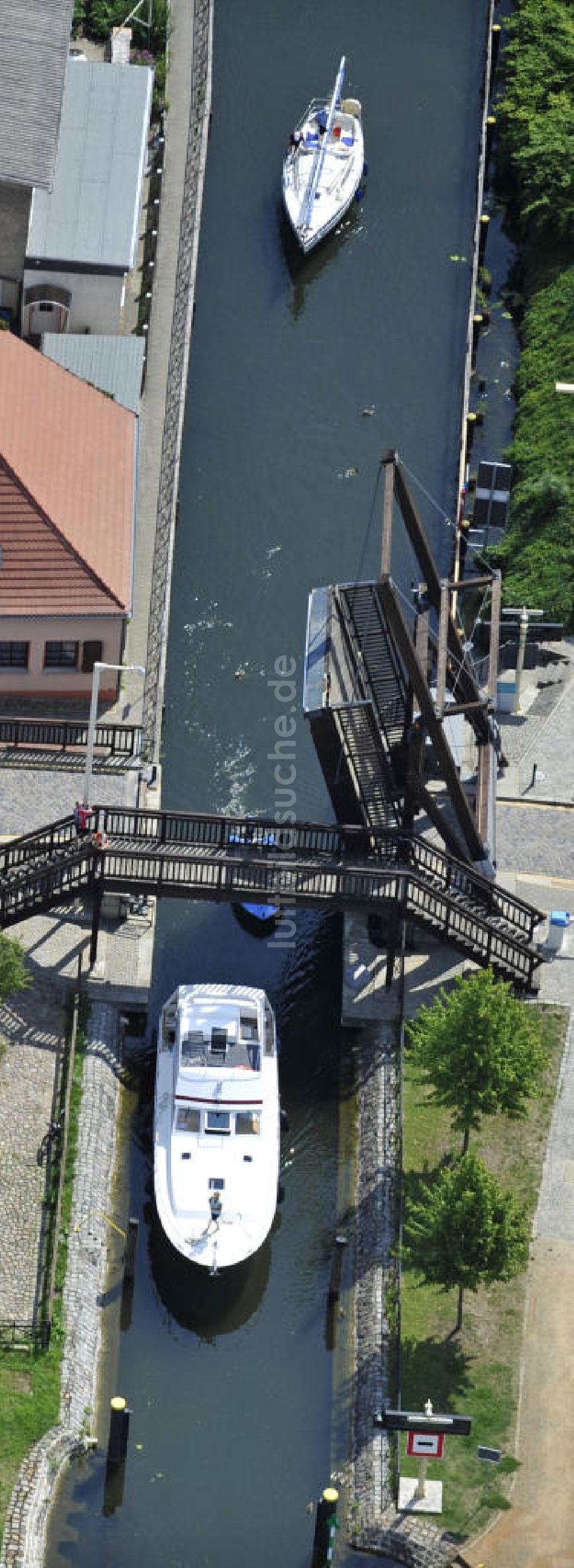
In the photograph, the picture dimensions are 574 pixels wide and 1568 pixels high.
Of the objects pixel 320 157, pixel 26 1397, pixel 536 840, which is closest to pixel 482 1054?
pixel 536 840

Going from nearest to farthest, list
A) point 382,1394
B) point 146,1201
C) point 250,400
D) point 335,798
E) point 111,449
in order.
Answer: point 382,1394 < point 146,1201 < point 335,798 < point 111,449 < point 250,400

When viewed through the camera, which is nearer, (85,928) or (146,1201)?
(146,1201)

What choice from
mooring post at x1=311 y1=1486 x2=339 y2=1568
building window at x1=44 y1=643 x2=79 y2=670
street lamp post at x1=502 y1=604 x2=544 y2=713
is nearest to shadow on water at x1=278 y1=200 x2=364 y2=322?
street lamp post at x1=502 y1=604 x2=544 y2=713

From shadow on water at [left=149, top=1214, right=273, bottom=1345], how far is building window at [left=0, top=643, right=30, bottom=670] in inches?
927

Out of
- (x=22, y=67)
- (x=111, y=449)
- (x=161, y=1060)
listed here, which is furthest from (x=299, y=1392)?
(x=22, y=67)

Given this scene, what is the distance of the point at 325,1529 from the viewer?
300ft

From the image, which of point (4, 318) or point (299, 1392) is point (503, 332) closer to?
point (4, 318)

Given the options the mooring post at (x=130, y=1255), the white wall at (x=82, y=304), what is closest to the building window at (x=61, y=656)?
the white wall at (x=82, y=304)

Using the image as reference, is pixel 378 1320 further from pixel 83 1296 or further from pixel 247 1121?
pixel 83 1296

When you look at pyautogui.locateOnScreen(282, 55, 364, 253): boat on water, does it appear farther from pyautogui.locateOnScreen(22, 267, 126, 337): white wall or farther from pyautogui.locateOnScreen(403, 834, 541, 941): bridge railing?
pyautogui.locateOnScreen(403, 834, 541, 941): bridge railing

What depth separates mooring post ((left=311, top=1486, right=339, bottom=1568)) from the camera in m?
91.1

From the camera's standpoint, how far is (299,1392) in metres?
97.9

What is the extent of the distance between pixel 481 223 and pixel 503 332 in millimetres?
6445

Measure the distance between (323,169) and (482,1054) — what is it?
5475cm
